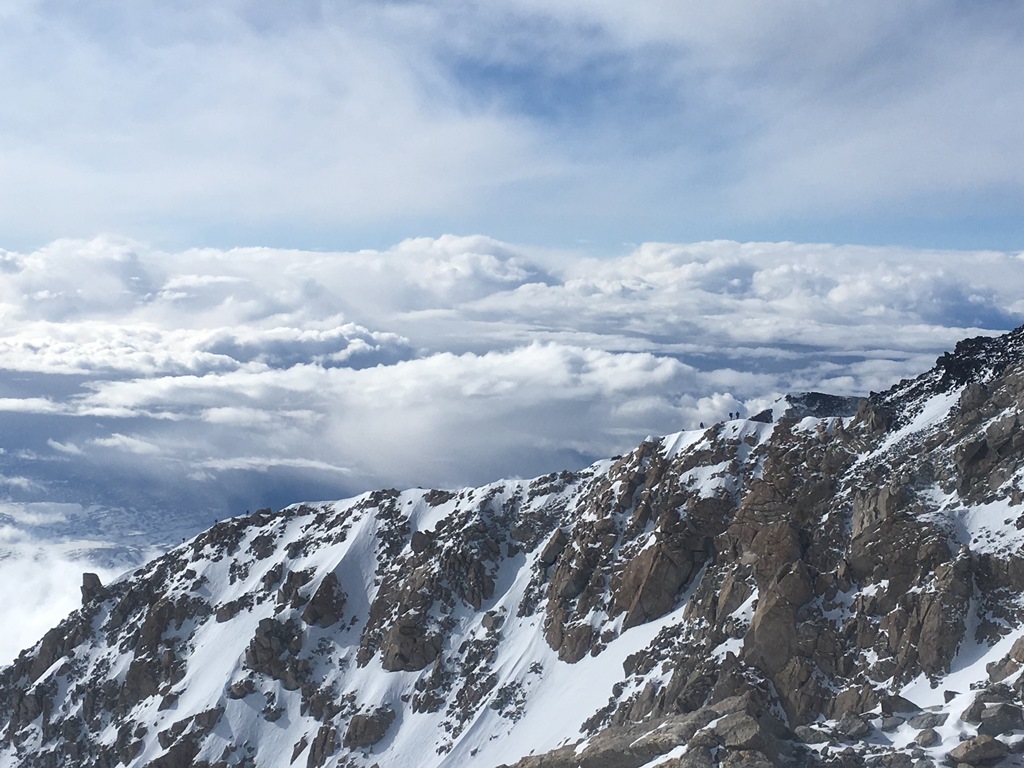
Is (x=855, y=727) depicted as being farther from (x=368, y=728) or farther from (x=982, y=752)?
(x=368, y=728)

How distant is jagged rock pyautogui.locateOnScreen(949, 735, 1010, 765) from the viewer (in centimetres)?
6850

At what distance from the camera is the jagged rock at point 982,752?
6850cm

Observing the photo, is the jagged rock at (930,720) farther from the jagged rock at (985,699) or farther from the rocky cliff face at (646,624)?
the jagged rock at (985,699)

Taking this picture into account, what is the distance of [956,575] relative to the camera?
343 feet

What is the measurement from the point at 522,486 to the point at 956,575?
105520 mm

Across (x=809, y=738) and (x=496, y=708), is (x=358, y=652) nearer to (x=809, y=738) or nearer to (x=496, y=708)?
(x=496, y=708)

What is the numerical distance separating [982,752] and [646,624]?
7555 centimetres

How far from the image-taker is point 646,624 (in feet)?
467

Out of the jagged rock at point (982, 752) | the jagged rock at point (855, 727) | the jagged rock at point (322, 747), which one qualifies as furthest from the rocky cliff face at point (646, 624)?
the jagged rock at point (322, 747)

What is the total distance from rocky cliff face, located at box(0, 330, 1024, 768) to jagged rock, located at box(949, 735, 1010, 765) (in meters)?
0.17

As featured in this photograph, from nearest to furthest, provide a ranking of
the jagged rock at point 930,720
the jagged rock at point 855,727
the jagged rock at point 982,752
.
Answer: the jagged rock at point 982,752 → the jagged rock at point 930,720 → the jagged rock at point 855,727

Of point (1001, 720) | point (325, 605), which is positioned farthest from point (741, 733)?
point (325, 605)

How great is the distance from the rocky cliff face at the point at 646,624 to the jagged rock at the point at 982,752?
165 mm

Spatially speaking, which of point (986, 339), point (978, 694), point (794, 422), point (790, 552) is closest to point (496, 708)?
point (790, 552)
